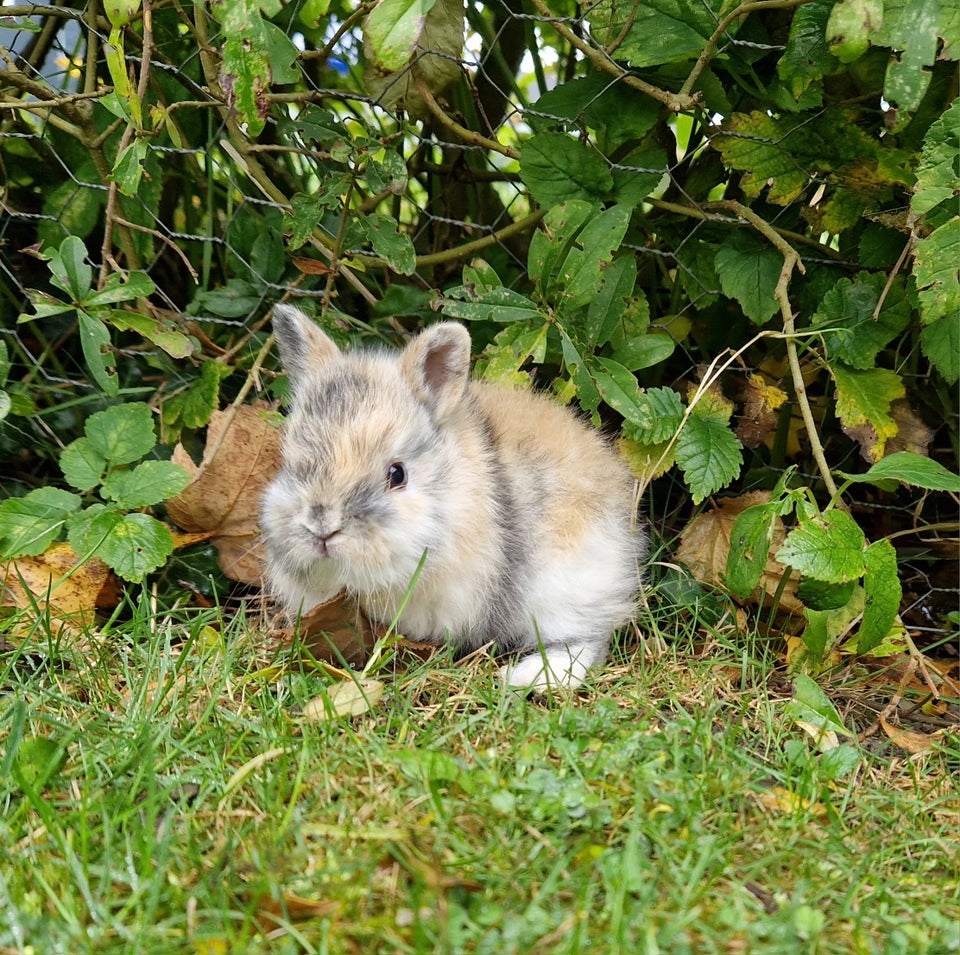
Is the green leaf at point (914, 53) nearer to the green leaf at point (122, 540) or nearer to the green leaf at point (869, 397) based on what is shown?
the green leaf at point (869, 397)

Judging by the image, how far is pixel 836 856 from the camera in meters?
2.03

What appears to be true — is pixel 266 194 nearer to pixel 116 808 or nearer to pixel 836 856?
pixel 116 808

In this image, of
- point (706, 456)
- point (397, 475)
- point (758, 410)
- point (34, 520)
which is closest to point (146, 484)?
point (34, 520)

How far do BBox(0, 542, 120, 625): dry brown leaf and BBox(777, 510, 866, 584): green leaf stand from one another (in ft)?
6.56

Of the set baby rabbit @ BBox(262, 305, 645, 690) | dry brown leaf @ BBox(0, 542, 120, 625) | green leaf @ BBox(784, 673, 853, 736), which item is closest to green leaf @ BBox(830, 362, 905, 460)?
baby rabbit @ BBox(262, 305, 645, 690)

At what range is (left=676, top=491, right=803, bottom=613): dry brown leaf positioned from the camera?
124 inches

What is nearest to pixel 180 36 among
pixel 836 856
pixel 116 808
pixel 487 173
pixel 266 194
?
pixel 266 194

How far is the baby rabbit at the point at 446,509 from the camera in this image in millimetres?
2607

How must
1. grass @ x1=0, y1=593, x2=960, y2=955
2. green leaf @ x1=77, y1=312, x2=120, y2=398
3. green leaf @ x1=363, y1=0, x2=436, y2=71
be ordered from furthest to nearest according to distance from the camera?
green leaf @ x1=77, y1=312, x2=120, y2=398
green leaf @ x1=363, y1=0, x2=436, y2=71
grass @ x1=0, y1=593, x2=960, y2=955

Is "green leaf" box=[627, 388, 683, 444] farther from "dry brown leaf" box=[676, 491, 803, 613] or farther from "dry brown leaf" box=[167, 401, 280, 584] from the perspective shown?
"dry brown leaf" box=[167, 401, 280, 584]

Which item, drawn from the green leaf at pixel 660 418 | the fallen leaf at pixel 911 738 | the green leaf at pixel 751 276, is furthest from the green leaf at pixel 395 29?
the fallen leaf at pixel 911 738

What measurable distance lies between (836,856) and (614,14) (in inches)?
92.1

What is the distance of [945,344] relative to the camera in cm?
299

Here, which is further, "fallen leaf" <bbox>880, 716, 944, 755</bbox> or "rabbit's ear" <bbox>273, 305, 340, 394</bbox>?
"rabbit's ear" <bbox>273, 305, 340, 394</bbox>
